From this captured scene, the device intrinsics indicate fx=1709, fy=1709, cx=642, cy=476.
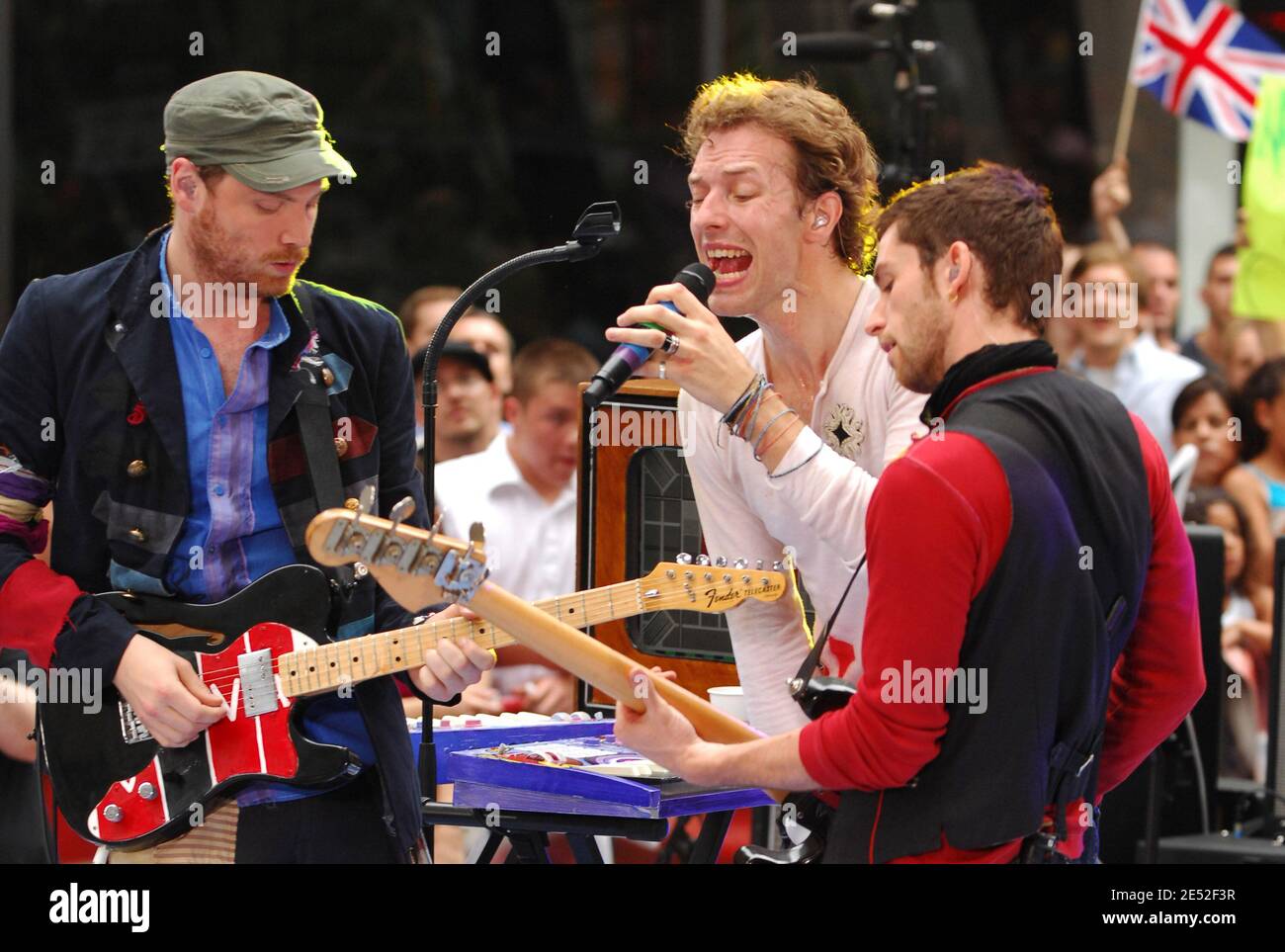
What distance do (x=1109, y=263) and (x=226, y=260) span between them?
517 centimetres

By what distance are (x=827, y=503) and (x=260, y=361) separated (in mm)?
→ 1102

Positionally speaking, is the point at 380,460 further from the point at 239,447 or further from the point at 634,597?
the point at 634,597

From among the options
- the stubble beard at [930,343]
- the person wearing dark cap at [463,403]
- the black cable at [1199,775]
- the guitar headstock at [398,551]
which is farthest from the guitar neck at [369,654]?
the person wearing dark cap at [463,403]

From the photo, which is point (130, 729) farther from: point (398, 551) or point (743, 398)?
point (743, 398)

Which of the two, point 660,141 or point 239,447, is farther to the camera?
point 660,141

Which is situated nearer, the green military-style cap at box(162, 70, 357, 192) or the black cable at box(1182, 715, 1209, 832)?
the green military-style cap at box(162, 70, 357, 192)

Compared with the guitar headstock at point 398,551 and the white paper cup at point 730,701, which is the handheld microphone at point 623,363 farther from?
the white paper cup at point 730,701

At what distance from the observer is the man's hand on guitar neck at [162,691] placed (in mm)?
3100

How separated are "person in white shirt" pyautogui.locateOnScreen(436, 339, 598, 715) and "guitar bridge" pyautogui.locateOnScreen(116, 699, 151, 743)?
286 cm

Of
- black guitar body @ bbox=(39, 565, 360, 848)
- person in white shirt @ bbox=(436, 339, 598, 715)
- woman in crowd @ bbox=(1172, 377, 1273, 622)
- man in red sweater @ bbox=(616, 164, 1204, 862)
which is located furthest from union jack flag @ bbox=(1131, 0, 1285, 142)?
black guitar body @ bbox=(39, 565, 360, 848)

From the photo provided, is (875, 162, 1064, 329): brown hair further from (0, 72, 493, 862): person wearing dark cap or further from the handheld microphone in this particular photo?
(0, 72, 493, 862): person wearing dark cap

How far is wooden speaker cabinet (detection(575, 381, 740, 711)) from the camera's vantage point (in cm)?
406
